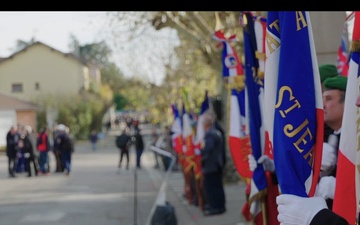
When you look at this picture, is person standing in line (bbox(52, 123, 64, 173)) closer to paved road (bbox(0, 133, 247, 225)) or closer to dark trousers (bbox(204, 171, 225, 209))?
paved road (bbox(0, 133, 247, 225))

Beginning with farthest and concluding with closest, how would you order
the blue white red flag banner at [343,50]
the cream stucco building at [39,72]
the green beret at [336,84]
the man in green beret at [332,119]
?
the cream stucco building at [39,72], the blue white red flag banner at [343,50], the green beret at [336,84], the man in green beret at [332,119]

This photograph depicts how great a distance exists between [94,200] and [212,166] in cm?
404

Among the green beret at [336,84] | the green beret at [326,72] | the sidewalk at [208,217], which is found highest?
the green beret at [326,72]

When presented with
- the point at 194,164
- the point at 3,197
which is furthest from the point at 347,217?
the point at 3,197

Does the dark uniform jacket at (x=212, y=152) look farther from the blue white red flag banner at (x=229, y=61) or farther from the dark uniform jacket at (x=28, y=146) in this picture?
the dark uniform jacket at (x=28, y=146)

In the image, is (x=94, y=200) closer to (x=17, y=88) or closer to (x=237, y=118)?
(x=17, y=88)

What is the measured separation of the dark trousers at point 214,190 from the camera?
11.8 m

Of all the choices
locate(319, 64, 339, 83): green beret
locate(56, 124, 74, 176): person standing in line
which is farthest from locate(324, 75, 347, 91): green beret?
locate(56, 124, 74, 176): person standing in line

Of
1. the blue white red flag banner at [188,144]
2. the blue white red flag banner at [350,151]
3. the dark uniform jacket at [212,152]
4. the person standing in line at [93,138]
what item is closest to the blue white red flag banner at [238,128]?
Answer: the blue white red flag banner at [350,151]

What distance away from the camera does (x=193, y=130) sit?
48.2ft

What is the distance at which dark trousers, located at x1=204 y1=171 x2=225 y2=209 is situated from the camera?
1183 centimetres

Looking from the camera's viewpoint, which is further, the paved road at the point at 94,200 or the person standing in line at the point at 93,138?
the person standing in line at the point at 93,138

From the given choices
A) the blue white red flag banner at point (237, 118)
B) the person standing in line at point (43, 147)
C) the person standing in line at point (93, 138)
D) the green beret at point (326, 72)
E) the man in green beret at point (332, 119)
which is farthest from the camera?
the person standing in line at point (93, 138)

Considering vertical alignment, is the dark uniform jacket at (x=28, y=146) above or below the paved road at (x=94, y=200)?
above
